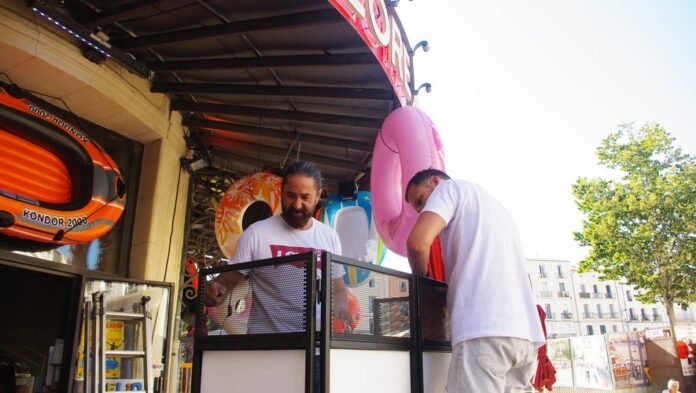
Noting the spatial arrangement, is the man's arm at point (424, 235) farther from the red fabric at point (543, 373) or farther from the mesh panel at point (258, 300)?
the red fabric at point (543, 373)

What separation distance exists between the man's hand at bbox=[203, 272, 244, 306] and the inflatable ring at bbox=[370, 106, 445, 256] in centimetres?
251

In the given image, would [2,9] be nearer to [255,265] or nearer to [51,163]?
[51,163]

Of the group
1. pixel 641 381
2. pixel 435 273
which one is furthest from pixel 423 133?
pixel 641 381

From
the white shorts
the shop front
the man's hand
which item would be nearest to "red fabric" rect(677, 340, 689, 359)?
the shop front

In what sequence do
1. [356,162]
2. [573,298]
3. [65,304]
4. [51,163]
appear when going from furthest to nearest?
[573,298], [356,162], [65,304], [51,163]

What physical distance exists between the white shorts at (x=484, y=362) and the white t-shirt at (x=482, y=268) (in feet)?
0.11

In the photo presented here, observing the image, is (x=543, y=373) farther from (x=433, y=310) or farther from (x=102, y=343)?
(x=102, y=343)

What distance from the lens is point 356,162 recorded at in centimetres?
767

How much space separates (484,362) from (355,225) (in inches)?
179

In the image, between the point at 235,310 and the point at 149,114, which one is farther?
the point at 149,114

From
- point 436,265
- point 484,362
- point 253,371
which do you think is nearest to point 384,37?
point 436,265

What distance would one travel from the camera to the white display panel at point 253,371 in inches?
69.0

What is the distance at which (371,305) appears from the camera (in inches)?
77.8

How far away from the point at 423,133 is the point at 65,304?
377cm
